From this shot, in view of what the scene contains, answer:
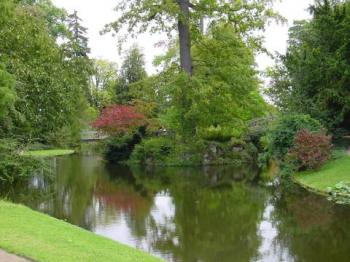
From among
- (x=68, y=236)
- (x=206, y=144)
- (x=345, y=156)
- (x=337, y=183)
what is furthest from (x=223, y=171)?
(x=68, y=236)

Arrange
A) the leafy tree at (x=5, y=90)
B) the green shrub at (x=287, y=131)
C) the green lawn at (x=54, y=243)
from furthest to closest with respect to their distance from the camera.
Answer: the green shrub at (x=287, y=131) → the leafy tree at (x=5, y=90) → the green lawn at (x=54, y=243)

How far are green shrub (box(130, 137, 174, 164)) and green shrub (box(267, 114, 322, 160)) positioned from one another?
10.4 metres

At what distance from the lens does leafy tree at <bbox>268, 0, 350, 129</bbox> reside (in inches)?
951

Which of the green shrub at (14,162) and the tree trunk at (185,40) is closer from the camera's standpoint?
the green shrub at (14,162)

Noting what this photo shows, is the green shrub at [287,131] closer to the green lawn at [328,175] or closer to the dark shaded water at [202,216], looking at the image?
the green lawn at [328,175]

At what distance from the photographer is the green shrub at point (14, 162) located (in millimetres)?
17487

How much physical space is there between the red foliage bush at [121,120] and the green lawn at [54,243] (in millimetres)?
25240

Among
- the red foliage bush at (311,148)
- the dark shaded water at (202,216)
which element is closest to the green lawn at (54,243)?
the dark shaded water at (202,216)

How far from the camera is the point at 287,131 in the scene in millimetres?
23719

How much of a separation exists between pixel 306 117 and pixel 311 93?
277 cm

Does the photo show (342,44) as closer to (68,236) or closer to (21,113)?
(21,113)

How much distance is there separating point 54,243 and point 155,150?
984 inches

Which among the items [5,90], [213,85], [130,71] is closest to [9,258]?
[5,90]

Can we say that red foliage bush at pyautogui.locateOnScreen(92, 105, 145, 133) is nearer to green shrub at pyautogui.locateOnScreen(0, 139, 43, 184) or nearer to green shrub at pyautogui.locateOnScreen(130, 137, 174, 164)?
green shrub at pyautogui.locateOnScreen(130, 137, 174, 164)
